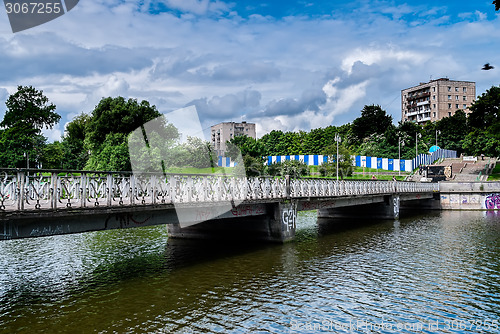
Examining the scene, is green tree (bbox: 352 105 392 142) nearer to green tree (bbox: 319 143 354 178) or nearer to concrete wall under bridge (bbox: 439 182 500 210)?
green tree (bbox: 319 143 354 178)

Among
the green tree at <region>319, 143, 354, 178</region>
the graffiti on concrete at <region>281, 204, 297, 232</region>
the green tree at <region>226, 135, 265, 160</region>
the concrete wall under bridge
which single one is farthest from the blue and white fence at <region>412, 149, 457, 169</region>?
the graffiti on concrete at <region>281, 204, 297, 232</region>

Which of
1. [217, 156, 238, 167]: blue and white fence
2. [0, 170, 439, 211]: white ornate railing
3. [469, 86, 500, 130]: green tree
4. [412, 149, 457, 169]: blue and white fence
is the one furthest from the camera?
[217, 156, 238, 167]: blue and white fence

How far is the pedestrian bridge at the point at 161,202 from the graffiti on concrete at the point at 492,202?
1080 inches

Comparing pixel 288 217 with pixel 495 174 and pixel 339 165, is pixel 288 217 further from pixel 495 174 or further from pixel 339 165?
pixel 495 174

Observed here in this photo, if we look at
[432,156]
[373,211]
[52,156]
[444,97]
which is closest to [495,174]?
[432,156]

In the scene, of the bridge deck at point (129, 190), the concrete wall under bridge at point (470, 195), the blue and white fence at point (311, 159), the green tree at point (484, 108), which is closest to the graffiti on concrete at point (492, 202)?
the concrete wall under bridge at point (470, 195)

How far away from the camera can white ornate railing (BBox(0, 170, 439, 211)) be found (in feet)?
46.6

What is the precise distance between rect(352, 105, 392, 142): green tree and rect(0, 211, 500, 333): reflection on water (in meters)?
81.5

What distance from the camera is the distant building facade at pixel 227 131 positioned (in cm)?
17762

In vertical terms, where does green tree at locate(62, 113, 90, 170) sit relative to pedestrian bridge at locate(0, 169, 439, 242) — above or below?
above

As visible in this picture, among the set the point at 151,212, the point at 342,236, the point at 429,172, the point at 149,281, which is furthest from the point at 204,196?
the point at 429,172

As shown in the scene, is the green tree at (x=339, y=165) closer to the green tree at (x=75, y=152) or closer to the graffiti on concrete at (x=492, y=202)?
the graffiti on concrete at (x=492, y=202)

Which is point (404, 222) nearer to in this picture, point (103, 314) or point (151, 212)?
point (151, 212)

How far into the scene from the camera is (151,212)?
1820cm
